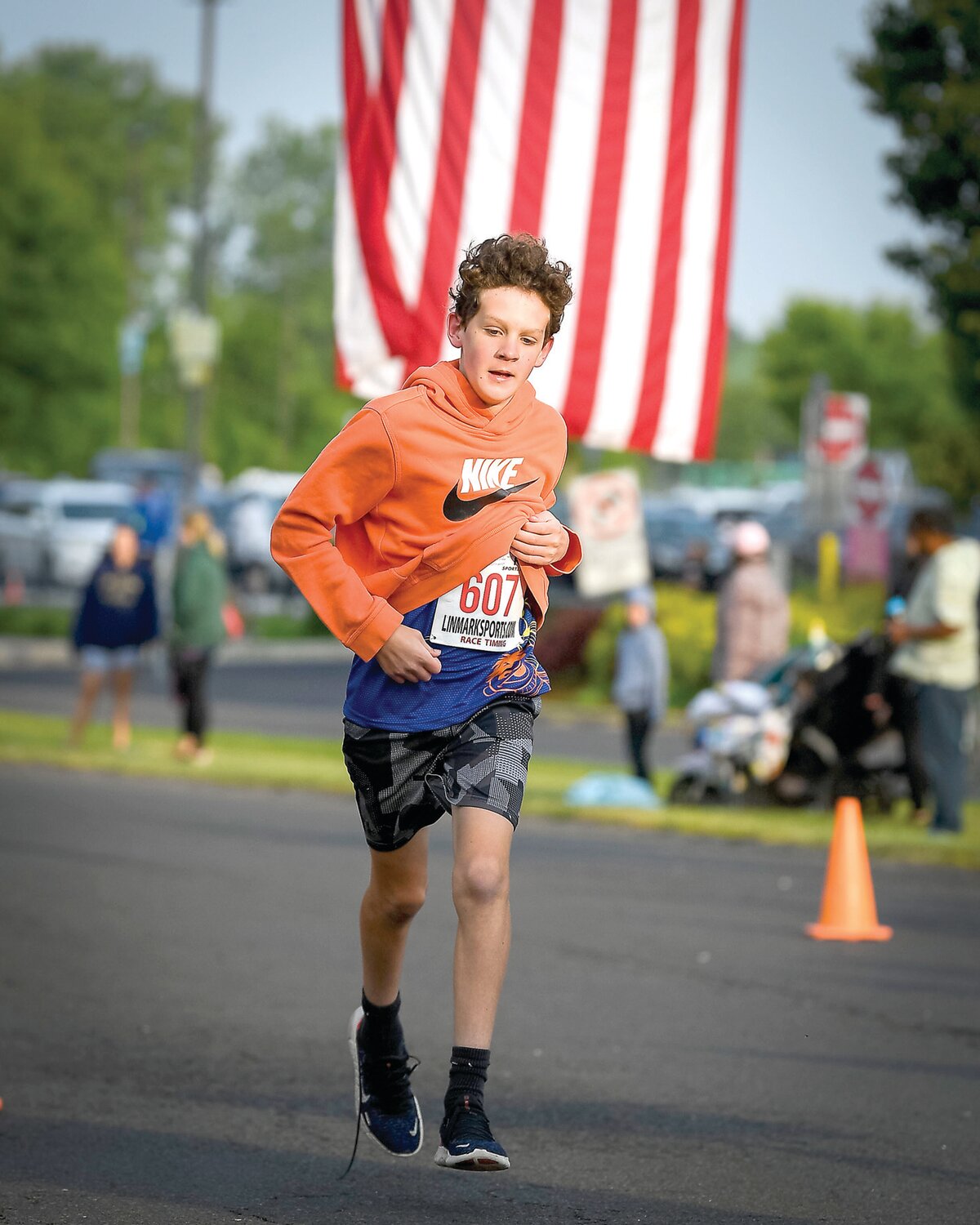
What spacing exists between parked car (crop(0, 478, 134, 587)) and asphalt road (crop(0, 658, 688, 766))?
11979mm

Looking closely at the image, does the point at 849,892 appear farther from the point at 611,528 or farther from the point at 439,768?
the point at 611,528

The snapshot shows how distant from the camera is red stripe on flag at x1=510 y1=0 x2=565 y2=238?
32.5 feet

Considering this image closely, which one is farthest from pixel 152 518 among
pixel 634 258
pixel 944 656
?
pixel 634 258

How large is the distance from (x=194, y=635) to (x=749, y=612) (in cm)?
424

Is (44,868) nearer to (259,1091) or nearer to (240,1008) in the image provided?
(240,1008)

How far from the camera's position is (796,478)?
114 m

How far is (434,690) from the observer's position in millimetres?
4328

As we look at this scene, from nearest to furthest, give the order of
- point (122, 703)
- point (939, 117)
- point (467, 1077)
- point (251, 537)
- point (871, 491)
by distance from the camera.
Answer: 1. point (467, 1077)
2. point (122, 703)
3. point (871, 491)
4. point (939, 117)
5. point (251, 537)

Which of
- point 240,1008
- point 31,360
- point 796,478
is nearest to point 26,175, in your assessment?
point 31,360

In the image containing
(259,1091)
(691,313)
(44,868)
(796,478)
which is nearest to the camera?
(259,1091)

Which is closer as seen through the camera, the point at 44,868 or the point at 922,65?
the point at 44,868

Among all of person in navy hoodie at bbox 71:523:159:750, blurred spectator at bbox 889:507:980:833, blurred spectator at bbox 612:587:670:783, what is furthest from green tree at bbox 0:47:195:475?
blurred spectator at bbox 889:507:980:833

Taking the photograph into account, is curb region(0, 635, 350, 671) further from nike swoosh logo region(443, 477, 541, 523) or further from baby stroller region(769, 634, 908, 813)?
nike swoosh logo region(443, 477, 541, 523)

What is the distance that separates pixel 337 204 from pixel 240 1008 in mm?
4528
